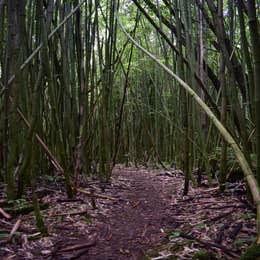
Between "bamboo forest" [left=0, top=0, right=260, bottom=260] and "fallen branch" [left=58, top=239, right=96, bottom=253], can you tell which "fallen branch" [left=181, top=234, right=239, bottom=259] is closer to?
"bamboo forest" [left=0, top=0, right=260, bottom=260]

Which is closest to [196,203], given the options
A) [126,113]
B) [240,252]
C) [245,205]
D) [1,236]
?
[245,205]

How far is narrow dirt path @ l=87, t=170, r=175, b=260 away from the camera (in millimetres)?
1402

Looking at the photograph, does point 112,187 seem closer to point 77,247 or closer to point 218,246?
point 77,247

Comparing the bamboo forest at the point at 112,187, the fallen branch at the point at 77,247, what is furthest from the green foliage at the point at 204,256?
the fallen branch at the point at 77,247

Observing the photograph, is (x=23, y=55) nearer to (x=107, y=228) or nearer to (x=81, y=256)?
A: (x=107, y=228)

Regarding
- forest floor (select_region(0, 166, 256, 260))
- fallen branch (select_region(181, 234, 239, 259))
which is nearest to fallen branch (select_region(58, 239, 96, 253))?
forest floor (select_region(0, 166, 256, 260))

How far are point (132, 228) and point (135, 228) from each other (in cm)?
2

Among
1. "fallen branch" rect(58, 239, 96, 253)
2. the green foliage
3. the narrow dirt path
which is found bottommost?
the narrow dirt path

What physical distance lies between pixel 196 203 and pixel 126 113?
489 cm

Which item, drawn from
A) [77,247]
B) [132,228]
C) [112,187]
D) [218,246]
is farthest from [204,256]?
[112,187]

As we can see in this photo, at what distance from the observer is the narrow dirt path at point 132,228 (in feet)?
4.60

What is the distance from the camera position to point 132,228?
175cm

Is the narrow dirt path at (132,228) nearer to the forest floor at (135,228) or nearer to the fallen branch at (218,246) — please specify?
the forest floor at (135,228)

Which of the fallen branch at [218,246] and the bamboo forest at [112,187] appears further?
the bamboo forest at [112,187]
